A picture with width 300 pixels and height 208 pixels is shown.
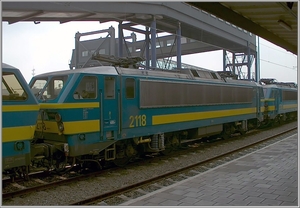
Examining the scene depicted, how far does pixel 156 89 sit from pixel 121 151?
2.31m

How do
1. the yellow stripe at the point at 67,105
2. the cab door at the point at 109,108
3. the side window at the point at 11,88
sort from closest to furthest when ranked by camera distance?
the side window at the point at 11,88 < the yellow stripe at the point at 67,105 < the cab door at the point at 109,108

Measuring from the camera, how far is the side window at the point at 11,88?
6488 millimetres

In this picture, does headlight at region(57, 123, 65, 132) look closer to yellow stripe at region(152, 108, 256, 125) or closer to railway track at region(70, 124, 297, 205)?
railway track at region(70, 124, 297, 205)

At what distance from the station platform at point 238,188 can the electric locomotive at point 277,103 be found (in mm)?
11852

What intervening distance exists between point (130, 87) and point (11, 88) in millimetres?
3722

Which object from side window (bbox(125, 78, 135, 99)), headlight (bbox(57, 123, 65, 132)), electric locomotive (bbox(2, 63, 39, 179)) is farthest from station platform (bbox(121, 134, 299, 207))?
side window (bbox(125, 78, 135, 99))

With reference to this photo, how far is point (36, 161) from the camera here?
8016 millimetres

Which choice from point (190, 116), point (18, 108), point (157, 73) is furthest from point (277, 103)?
point (18, 108)

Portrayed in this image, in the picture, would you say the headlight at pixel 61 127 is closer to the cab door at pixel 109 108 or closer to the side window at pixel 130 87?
the cab door at pixel 109 108

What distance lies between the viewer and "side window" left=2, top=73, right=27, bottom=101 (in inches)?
255

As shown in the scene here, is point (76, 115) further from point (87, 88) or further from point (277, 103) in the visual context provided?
point (277, 103)

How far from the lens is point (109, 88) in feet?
29.5

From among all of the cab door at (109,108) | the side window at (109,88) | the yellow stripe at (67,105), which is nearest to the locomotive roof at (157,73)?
the side window at (109,88)

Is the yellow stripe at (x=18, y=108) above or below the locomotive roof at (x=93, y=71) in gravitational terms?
below
